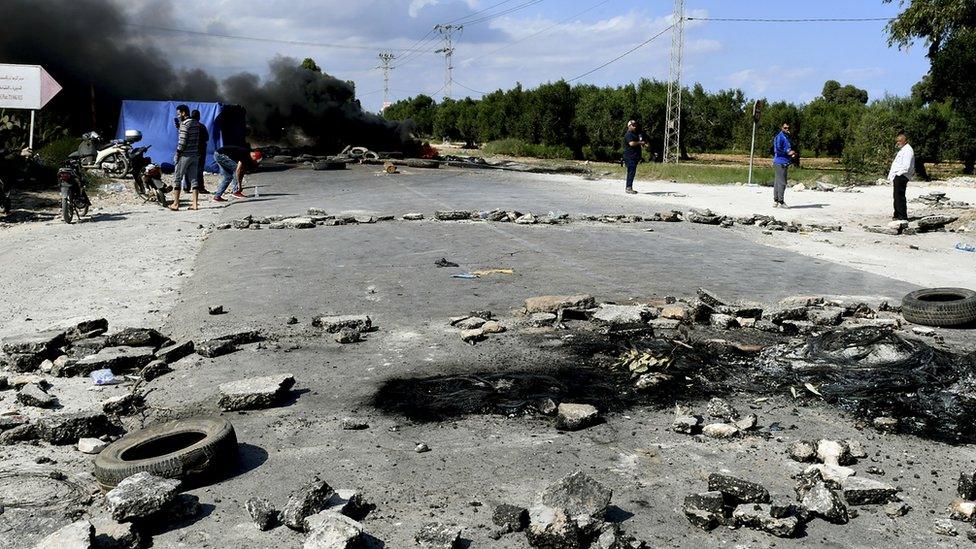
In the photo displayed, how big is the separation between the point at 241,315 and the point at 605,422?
14.0 ft

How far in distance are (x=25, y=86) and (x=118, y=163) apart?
10.6 feet

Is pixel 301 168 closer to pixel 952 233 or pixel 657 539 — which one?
pixel 952 233

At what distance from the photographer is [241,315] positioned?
831 centimetres

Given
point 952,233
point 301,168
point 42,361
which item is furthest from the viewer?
point 301,168

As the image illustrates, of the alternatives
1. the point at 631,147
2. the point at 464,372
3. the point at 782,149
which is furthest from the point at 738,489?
the point at 631,147

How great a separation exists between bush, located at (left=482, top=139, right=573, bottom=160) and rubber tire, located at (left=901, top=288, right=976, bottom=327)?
47767mm

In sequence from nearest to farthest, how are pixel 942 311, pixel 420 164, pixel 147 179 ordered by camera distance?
pixel 942 311, pixel 147 179, pixel 420 164

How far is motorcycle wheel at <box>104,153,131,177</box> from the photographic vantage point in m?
23.8

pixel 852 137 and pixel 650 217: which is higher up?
pixel 852 137

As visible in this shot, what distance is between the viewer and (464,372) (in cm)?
645

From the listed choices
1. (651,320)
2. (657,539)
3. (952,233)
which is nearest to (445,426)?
(657,539)

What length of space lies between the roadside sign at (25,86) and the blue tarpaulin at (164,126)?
6652mm

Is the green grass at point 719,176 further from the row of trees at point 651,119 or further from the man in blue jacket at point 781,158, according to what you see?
the row of trees at point 651,119

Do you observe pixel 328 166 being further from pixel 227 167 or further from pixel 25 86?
pixel 227 167
